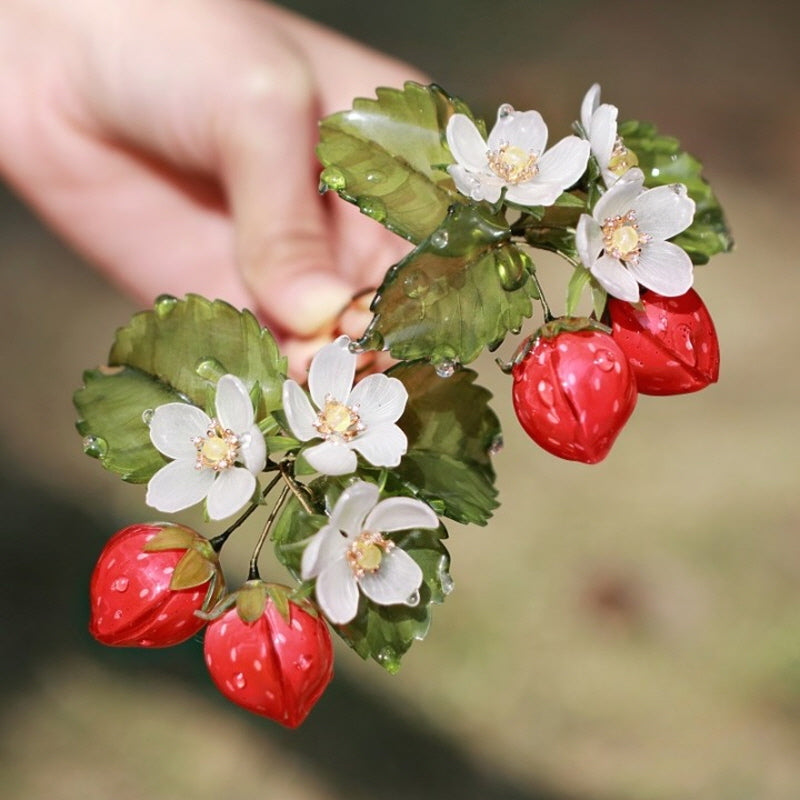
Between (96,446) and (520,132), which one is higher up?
(520,132)

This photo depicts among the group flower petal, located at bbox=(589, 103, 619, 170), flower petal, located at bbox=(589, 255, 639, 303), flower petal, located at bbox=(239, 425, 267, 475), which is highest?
flower petal, located at bbox=(589, 103, 619, 170)

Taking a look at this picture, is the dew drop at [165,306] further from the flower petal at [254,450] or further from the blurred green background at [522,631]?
the blurred green background at [522,631]

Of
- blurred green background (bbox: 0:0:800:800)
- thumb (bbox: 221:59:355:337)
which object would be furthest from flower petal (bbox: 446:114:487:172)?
blurred green background (bbox: 0:0:800:800)

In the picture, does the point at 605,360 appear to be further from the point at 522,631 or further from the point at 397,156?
the point at 522,631

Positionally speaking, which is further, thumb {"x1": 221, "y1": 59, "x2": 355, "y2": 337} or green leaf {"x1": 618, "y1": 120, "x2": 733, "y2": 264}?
thumb {"x1": 221, "y1": 59, "x2": 355, "y2": 337}

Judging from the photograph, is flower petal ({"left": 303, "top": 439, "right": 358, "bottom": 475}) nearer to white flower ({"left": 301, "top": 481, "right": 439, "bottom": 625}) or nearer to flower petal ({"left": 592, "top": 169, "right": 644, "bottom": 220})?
white flower ({"left": 301, "top": 481, "right": 439, "bottom": 625})

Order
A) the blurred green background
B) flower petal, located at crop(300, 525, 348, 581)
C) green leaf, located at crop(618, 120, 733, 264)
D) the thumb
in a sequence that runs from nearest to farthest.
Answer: flower petal, located at crop(300, 525, 348, 581)
green leaf, located at crop(618, 120, 733, 264)
the thumb
the blurred green background

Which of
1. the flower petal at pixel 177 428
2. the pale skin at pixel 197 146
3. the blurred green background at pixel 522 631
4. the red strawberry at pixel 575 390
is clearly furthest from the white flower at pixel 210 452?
the blurred green background at pixel 522 631

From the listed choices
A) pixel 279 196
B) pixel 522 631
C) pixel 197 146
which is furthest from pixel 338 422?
pixel 522 631
